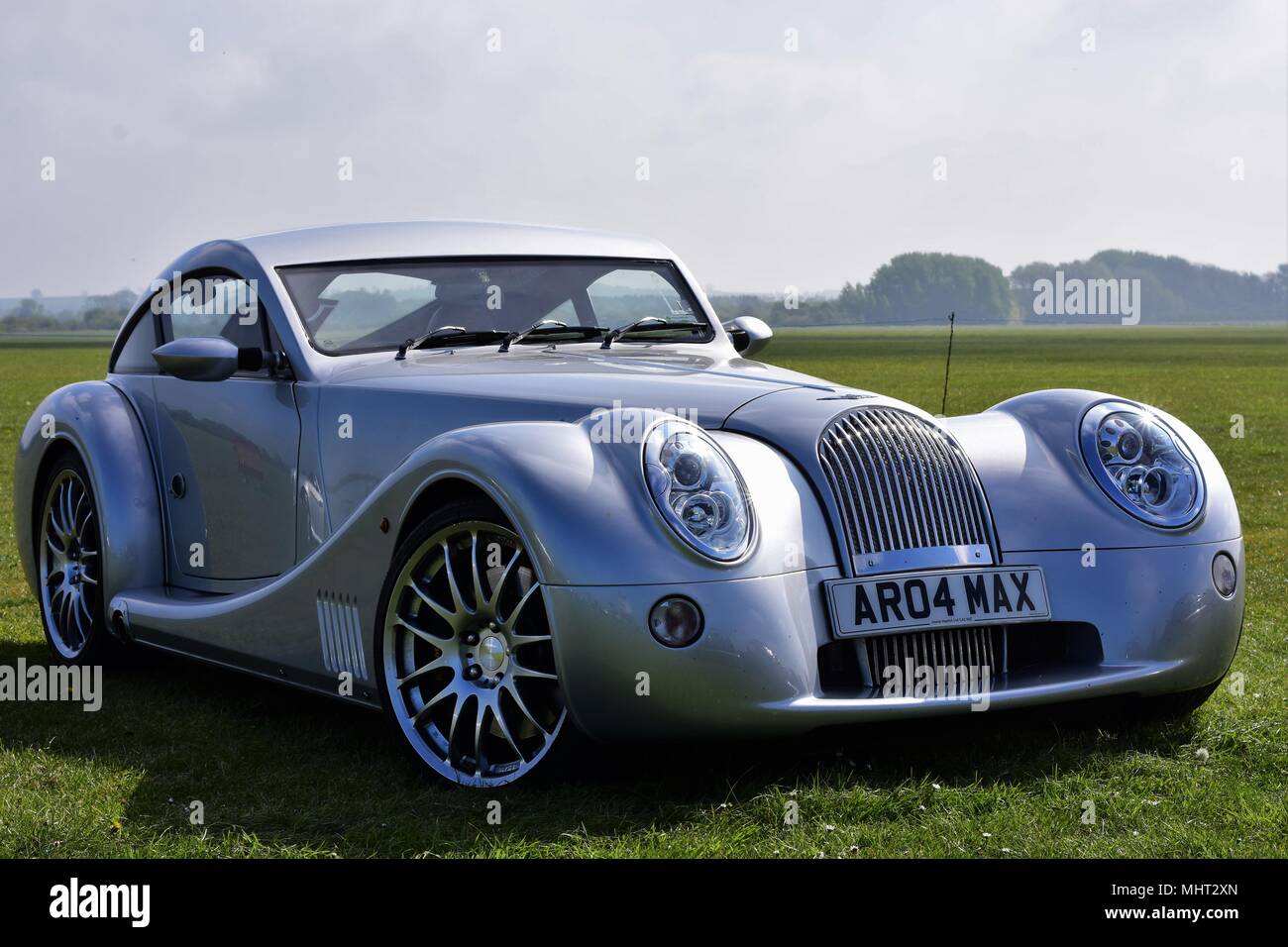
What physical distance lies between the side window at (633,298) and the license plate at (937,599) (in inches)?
92.9

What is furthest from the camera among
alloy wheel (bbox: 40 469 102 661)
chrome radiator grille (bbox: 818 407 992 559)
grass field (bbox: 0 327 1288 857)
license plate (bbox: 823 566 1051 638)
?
alloy wheel (bbox: 40 469 102 661)

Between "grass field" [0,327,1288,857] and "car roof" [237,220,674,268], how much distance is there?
69.9 inches

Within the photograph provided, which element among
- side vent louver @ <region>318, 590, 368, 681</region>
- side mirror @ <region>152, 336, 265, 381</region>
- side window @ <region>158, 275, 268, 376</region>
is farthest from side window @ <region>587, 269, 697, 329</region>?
side vent louver @ <region>318, 590, 368, 681</region>

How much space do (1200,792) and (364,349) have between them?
3.34 m

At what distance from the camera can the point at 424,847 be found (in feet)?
13.6

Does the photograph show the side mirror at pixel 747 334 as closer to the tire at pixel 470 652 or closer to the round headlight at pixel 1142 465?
the round headlight at pixel 1142 465

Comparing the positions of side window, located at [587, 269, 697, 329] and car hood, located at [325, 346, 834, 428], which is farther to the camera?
side window, located at [587, 269, 697, 329]

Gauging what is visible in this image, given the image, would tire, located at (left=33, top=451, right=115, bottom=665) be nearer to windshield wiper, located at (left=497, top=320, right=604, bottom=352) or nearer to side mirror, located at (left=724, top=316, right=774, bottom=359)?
windshield wiper, located at (left=497, top=320, right=604, bottom=352)

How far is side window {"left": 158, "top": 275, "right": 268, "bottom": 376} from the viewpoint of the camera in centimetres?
634

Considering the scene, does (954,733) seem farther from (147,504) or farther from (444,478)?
(147,504)
